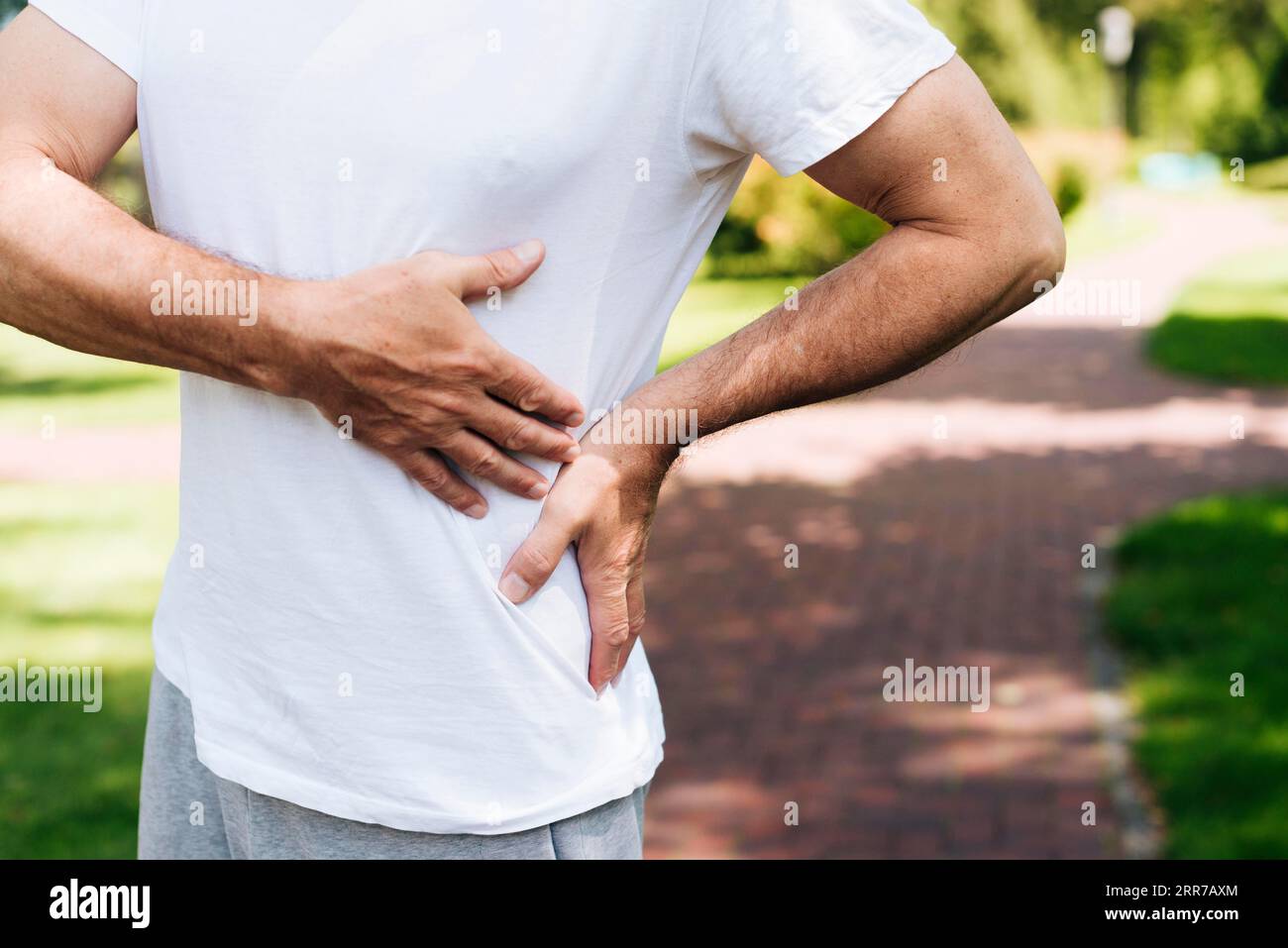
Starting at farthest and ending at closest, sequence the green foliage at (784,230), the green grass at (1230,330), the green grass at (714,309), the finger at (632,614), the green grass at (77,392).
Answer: the green foliage at (784,230), the green grass at (714,309), the green grass at (1230,330), the green grass at (77,392), the finger at (632,614)

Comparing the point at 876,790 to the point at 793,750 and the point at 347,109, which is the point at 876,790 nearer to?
the point at 793,750

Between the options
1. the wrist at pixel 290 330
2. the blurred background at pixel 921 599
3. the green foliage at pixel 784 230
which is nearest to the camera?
the wrist at pixel 290 330

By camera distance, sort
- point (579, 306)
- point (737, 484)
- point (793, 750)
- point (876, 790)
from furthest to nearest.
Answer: point (737, 484), point (793, 750), point (876, 790), point (579, 306)

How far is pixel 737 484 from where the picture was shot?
9500mm

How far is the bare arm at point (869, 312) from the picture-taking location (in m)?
1.61

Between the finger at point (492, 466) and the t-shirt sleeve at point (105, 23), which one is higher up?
the t-shirt sleeve at point (105, 23)

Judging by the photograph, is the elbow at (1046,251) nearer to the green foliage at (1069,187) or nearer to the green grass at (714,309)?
the green grass at (714,309)

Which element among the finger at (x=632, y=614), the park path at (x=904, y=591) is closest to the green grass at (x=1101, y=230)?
the park path at (x=904, y=591)

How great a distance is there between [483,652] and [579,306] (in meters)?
0.43

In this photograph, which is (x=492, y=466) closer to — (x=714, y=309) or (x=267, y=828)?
(x=267, y=828)

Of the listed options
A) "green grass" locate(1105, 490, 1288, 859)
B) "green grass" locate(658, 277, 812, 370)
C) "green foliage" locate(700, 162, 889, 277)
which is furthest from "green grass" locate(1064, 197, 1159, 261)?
"green grass" locate(1105, 490, 1288, 859)

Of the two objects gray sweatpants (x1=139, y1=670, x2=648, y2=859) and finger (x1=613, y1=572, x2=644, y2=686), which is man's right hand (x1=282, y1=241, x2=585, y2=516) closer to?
finger (x1=613, y1=572, x2=644, y2=686)

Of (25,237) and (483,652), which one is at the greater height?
(25,237)

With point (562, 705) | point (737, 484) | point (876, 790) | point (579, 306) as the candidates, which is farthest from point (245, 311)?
point (737, 484)
